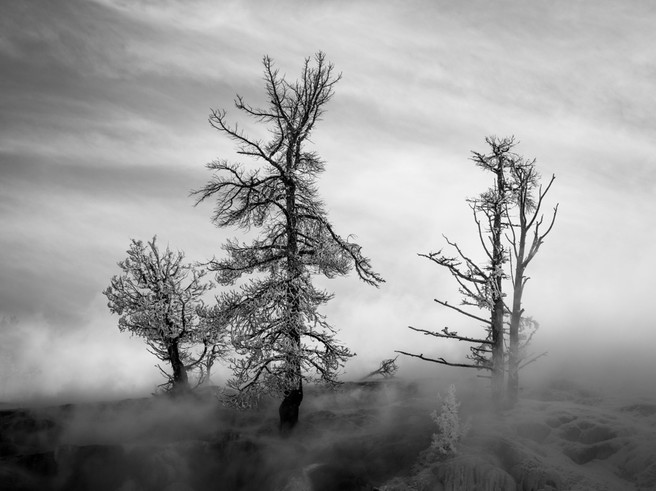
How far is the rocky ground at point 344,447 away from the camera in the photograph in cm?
1368

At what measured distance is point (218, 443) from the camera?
727 inches

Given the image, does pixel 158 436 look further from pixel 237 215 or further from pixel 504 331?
pixel 504 331

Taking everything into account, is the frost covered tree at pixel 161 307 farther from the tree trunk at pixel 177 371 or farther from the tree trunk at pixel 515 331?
the tree trunk at pixel 515 331

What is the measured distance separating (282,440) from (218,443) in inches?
101

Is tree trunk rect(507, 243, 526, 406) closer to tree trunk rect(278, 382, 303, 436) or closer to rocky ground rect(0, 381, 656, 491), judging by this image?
rocky ground rect(0, 381, 656, 491)

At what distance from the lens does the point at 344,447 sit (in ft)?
56.5

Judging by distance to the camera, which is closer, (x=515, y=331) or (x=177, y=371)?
(x=515, y=331)

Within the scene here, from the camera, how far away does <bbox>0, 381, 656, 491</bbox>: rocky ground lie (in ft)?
44.9

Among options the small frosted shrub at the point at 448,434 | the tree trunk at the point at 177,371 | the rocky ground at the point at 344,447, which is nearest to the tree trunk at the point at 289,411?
the rocky ground at the point at 344,447

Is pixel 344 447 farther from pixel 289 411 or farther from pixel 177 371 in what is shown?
pixel 177 371

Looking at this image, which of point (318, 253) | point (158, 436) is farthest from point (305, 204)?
point (158, 436)

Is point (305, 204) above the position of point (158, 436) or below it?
above

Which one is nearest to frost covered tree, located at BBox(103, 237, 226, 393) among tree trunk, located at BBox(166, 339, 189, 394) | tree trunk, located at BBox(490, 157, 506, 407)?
tree trunk, located at BBox(166, 339, 189, 394)

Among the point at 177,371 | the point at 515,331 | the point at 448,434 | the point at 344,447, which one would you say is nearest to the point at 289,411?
the point at 344,447
